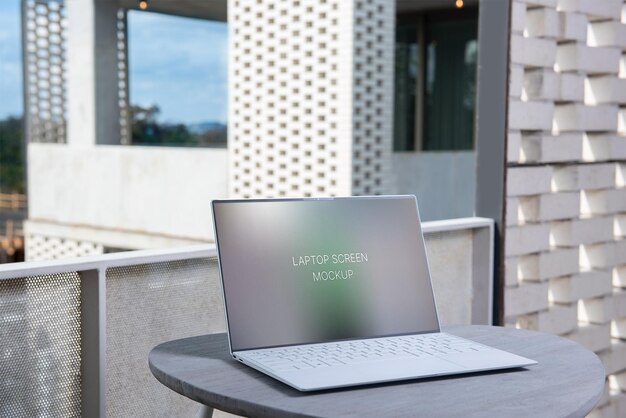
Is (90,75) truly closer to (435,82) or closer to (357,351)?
(435,82)

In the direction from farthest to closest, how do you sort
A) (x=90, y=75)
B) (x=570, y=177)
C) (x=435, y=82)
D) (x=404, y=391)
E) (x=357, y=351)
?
(x=435, y=82) < (x=90, y=75) < (x=570, y=177) < (x=357, y=351) < (x=404, y=391)

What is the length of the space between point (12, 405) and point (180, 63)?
11835 millimetres

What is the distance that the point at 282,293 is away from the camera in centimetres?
133

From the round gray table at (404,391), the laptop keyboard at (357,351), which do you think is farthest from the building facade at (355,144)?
the round gray table at (404,391)

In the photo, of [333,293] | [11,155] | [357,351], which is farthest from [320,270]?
[11,155]

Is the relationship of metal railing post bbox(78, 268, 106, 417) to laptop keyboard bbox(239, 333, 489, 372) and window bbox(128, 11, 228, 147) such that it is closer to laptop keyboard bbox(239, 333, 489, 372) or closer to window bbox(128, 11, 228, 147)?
laptop keyboard bbox(239, 333, 489, 372)

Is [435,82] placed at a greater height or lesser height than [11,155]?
greater

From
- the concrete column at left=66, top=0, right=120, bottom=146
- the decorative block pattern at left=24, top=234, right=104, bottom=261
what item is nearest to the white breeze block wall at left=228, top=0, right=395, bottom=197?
the decorative block pattern at left=24, top=234, right=104, bottom=261

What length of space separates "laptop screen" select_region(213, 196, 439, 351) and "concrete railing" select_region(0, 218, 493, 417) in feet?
1.66

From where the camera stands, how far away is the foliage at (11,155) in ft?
48.1

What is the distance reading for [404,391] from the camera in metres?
1.13

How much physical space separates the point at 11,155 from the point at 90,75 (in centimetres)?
508

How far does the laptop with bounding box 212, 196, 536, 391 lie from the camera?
1250mm

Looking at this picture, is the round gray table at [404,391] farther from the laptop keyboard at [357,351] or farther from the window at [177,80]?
the window at [177,80]
